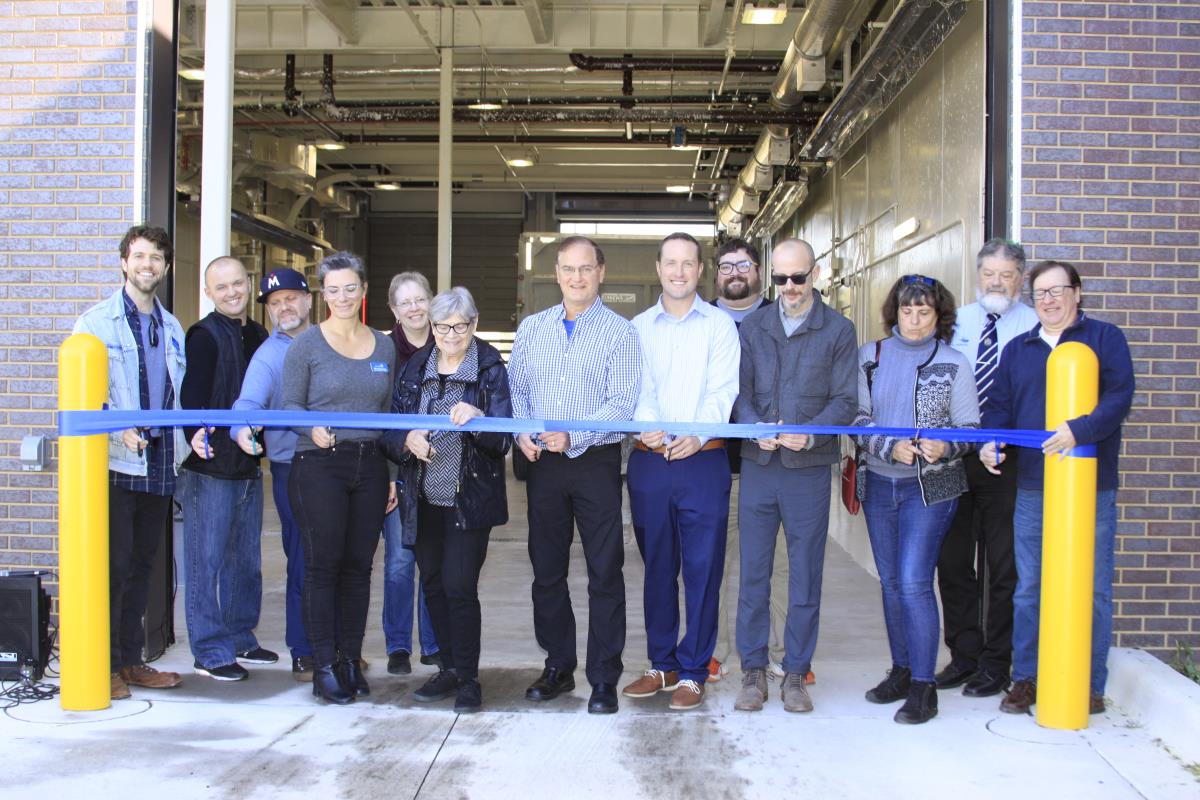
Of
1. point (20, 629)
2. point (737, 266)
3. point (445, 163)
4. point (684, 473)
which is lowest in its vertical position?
point (20, 629)

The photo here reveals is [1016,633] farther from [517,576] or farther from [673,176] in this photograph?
[673,176]

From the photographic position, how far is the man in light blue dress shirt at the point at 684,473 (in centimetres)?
460

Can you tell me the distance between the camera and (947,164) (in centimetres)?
944

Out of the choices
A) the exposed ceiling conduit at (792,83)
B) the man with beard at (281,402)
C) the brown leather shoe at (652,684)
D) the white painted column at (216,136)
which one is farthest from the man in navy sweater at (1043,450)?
the exposed ceiling conduit at (792,83)

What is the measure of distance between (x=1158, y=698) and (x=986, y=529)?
95cm

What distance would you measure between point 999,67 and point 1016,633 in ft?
8.87

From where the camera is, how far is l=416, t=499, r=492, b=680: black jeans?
451cm

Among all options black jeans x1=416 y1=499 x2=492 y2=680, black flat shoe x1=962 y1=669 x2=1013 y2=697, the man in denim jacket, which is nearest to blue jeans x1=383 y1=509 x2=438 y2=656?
black jeans x1=416 y1=499 x2=492 y2=680

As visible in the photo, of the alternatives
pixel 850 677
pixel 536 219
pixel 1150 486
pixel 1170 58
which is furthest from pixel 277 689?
pixel 536 219

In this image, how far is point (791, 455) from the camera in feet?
14.8

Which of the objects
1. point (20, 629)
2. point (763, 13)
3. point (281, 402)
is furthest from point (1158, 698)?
point (763, 13)

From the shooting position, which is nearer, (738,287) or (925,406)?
(925,406)

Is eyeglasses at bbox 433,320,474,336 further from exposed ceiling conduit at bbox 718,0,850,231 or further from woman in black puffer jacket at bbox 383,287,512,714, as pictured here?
exposed ceiling conduit at bbox 718,0,850,231

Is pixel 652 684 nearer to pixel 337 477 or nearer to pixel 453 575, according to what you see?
pixel 453 575
